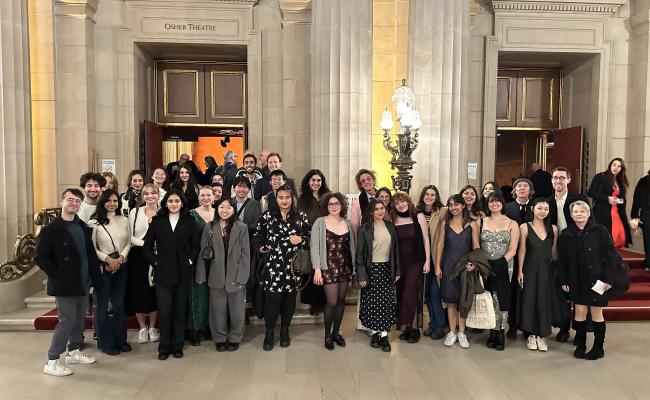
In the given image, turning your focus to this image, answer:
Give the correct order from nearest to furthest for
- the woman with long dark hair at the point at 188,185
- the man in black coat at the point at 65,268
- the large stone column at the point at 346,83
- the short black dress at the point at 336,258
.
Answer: the man in black coat at the point at 65,268, the short black dress at the point at 336,258, the woman with long dark hair at the point at 188,185, the large stone column at the point at 346,83

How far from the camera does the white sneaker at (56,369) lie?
4785 mm

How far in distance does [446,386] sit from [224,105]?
887cm

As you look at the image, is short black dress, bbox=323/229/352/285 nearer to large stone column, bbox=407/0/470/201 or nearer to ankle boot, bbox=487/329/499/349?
ankle boot, bbox=487/329/499/349

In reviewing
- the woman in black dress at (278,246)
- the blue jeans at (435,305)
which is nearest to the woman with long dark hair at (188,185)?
the woman in black dress at (278,246)

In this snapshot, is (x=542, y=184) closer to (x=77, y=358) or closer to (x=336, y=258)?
(x=336, y=258)

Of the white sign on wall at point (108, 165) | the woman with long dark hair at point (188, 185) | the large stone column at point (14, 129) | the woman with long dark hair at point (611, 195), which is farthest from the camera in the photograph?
the white sign on wall at point (108, 165)

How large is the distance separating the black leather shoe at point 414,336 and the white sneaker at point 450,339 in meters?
0.33

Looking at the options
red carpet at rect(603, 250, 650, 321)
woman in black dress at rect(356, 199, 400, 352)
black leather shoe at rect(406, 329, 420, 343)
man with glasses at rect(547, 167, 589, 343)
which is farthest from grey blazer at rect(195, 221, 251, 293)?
red carpet at rect(603, 250, 650, 321)

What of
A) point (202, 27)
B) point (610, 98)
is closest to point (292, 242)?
point (202, 27)

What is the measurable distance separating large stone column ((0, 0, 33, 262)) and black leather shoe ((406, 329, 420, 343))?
5.89 metres

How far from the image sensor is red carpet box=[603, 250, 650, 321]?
6.75 meters

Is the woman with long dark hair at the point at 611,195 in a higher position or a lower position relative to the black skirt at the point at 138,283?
higher

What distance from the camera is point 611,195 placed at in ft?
25.0

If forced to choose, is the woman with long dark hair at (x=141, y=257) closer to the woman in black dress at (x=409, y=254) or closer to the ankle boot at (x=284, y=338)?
the ankle boot at (x=284, y=338)
